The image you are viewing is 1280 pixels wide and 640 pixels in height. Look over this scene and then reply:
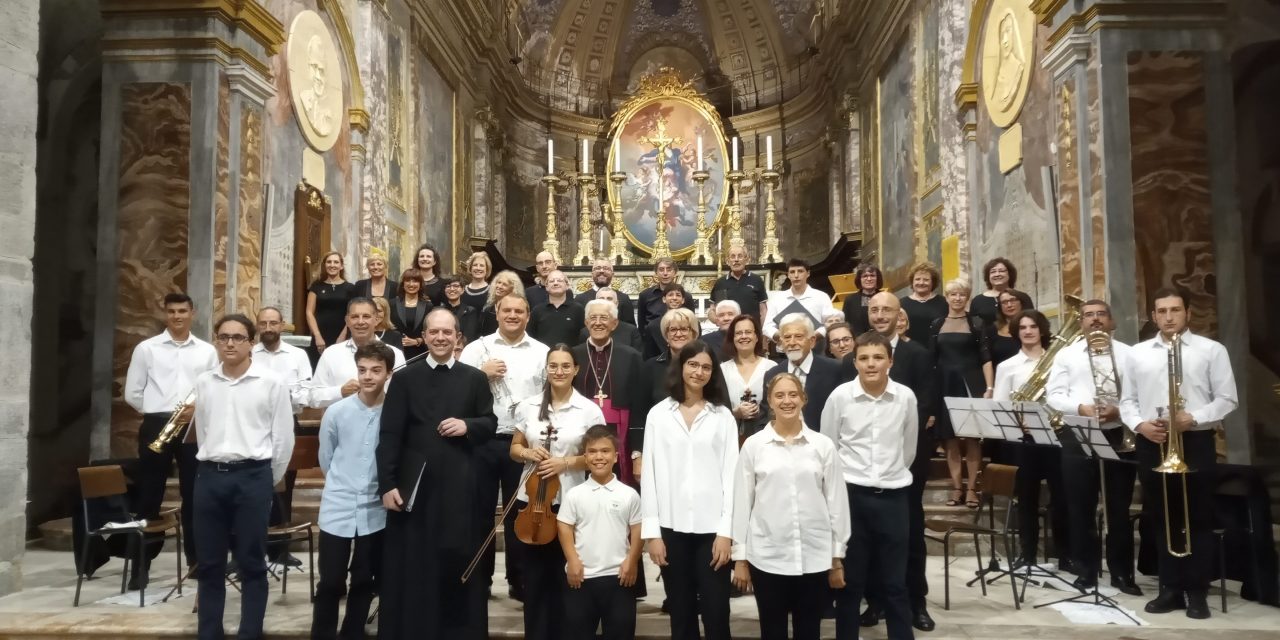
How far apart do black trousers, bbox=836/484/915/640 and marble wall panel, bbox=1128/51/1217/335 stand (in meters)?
3.79

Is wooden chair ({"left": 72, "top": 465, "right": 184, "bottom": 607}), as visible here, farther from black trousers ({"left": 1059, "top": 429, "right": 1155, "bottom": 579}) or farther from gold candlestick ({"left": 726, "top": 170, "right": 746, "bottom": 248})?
gold candlestick ({"left": 726, "top": 170, "right": 746, "bottom": 248})

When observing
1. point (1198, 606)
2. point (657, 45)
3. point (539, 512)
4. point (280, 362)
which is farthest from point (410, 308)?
point (657, 45)

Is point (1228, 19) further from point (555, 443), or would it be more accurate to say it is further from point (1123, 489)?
point (555, 443)

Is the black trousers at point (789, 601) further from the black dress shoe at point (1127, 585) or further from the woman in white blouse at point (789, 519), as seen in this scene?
the black dress shoe at point (1127, 585)

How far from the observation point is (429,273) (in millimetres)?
8320

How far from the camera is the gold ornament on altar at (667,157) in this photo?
899 inches

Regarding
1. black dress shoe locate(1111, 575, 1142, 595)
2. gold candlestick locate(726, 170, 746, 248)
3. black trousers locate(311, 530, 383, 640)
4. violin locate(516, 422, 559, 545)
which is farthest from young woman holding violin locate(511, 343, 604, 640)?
gold candlestick locate(726, 170, 746, 248)

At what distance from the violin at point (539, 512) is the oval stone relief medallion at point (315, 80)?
7.36 meters

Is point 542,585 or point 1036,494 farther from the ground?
point 1036,494

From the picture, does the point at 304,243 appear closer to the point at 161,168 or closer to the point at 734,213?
the point at 161,168

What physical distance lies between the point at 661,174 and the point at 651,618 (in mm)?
16131

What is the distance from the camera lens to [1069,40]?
7.60 meters

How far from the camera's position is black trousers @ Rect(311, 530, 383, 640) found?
4.78 metres

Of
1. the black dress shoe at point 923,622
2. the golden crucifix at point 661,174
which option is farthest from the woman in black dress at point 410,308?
the golden crucifix at point 661,174
